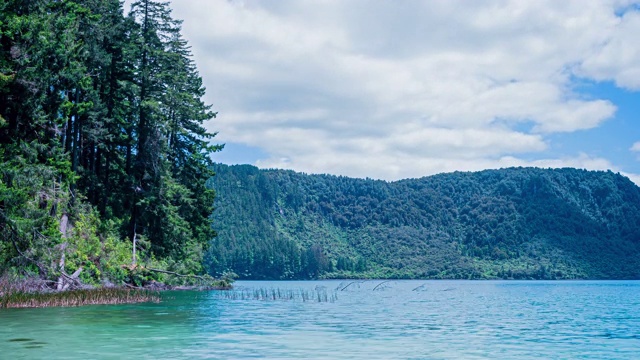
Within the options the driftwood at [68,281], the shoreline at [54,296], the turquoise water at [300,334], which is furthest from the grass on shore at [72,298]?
the driftwood at [68,281]

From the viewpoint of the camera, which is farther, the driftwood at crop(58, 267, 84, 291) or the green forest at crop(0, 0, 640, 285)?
the driftwood at crop(58, 267, 84, 291)

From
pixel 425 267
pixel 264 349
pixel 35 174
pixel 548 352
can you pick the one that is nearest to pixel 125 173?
pixel 35 174

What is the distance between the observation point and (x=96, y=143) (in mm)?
47688

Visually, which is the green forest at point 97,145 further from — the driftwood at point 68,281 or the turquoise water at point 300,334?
the turquoise water at point 300,334

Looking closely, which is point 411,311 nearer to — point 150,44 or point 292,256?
point 150,44

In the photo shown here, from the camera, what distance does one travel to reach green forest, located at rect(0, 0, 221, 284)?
31266 mm

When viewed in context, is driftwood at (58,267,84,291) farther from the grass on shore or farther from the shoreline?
the grass on shore

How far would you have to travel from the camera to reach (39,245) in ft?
102

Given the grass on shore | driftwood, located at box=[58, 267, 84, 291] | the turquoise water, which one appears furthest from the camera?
driftwood, located at box=[58, 267, 84, 291]

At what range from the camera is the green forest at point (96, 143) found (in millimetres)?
31266

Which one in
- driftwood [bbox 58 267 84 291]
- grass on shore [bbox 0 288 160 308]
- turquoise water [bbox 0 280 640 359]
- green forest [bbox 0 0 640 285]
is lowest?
turquoise water [bbox 0 280 640 359]

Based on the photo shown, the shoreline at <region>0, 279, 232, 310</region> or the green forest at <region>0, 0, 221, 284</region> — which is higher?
the green forest at <region>0, 0, 221, 284</region>

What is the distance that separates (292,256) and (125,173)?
127864 mm

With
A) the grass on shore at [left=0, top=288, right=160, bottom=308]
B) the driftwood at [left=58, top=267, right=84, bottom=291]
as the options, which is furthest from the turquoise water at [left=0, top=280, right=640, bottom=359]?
the driftwood at [left=58, top=267, right=84, bottom=291]
